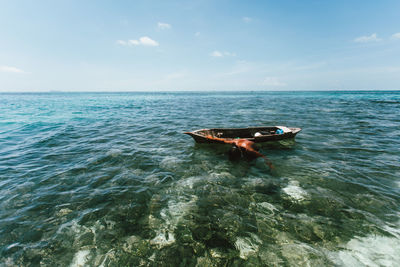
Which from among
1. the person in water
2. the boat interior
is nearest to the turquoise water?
the person in water

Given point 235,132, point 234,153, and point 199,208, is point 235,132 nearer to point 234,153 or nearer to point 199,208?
point 234,153

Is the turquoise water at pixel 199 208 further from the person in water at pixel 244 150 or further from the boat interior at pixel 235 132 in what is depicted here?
the boat interior at pixel 235 132

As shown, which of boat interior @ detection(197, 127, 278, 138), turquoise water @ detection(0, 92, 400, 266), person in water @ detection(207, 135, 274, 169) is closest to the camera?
turquoise water @ detection(0, 92, 400, 266)

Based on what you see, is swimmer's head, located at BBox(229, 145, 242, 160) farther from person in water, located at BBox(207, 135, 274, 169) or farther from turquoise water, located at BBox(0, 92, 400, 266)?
turquoise water, located at BBox(0, 92, 400, 266)

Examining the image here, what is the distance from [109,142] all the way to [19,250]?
29.9 feet

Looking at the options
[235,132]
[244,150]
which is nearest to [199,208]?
[244,150]

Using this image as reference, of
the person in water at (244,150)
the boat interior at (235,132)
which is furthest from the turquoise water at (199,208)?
the boat interior at (235,132)

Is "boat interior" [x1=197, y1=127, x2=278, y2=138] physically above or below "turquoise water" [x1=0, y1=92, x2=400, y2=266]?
above

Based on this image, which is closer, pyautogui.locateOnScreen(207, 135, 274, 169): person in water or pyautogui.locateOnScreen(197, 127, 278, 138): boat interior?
pyautogui.locateOnScreen(207, 135, 274, 169): person in water

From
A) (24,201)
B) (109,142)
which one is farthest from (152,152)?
(24,201)

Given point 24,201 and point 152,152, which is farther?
point 152,152

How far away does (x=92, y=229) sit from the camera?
4.91 m

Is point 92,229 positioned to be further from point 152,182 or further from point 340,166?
point 340,166

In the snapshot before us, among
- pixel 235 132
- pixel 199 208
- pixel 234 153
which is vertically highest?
pixel 235 132
